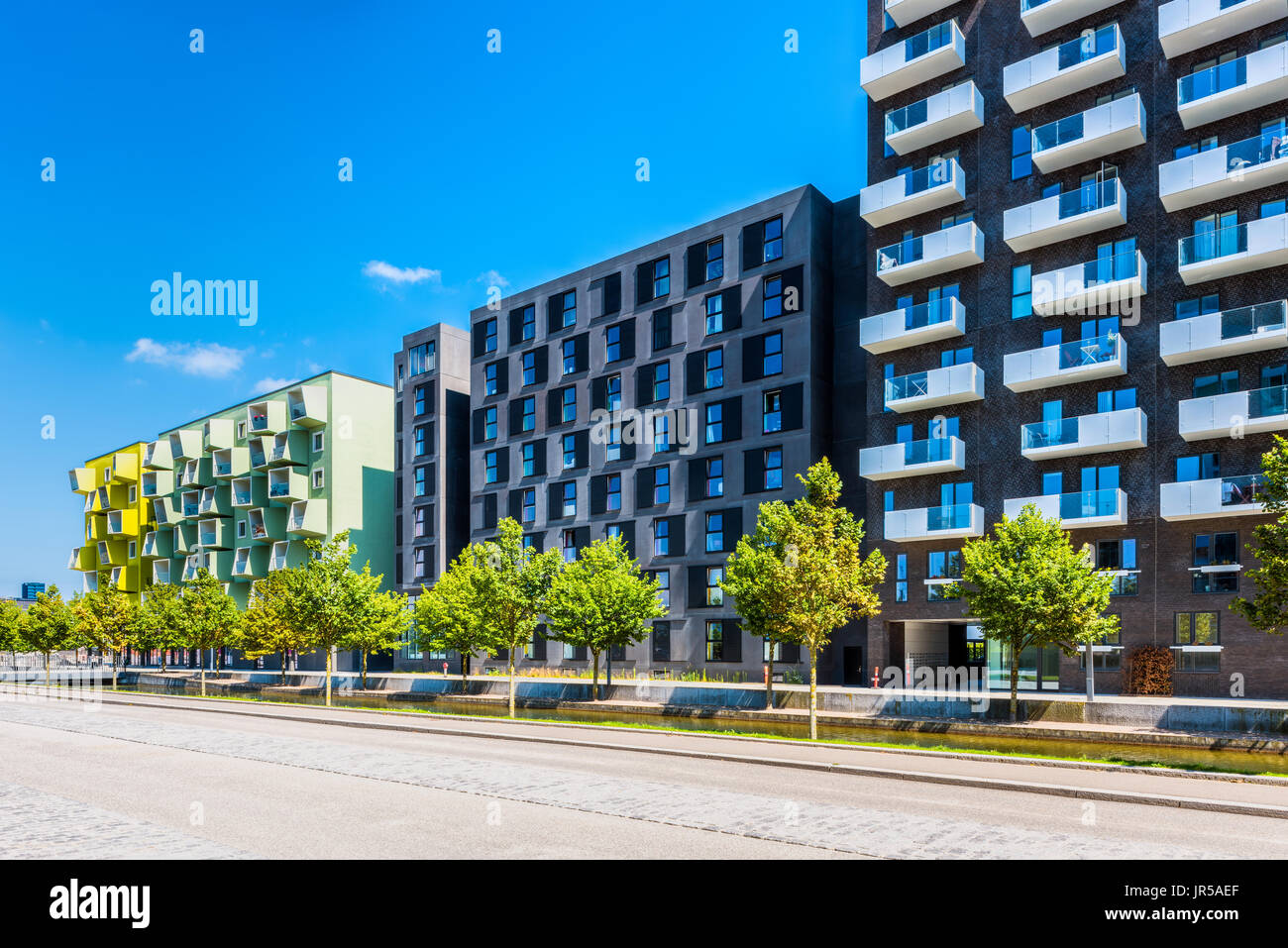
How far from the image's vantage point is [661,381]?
180 feet

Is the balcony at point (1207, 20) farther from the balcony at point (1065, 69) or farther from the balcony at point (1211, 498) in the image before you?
the balcony at point (1211, 498)

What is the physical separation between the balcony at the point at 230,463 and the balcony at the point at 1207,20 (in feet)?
233

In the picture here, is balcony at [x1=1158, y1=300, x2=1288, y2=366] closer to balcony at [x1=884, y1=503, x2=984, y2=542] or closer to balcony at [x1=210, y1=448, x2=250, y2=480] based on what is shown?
balcony at [x1=884, y1=503, x2=984, y2=542]

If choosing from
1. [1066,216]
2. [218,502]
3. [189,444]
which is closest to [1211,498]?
[1066,216]

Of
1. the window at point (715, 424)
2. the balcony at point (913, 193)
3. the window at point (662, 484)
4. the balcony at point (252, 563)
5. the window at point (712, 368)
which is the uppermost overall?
the balcony at point (913, 193)

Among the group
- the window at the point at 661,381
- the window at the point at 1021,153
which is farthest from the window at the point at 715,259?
the window at the point at 1021,153

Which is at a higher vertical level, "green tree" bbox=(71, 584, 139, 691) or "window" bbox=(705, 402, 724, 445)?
"window" bbox=(705, 402, 724, 445)

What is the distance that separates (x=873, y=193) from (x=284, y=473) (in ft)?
171

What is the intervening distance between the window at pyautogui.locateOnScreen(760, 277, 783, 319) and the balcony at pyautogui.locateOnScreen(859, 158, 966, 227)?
6.24 metres

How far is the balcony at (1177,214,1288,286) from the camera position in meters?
33.4

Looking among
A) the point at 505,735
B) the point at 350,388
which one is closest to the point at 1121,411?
the point at 505,735

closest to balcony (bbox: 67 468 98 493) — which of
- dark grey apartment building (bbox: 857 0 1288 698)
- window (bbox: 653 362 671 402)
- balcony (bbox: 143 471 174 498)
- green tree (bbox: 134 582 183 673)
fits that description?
balcony (bbox: 143 471 174 498)

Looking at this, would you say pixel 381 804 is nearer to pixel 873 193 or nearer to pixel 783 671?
pixel 783 671

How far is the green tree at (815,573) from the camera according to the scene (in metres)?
27.1
